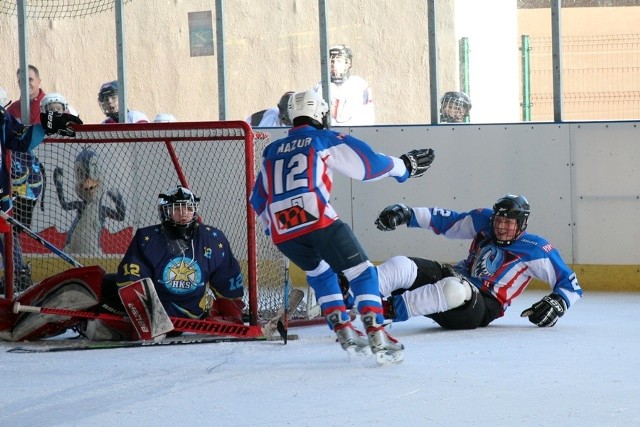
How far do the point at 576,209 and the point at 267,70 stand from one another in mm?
2468

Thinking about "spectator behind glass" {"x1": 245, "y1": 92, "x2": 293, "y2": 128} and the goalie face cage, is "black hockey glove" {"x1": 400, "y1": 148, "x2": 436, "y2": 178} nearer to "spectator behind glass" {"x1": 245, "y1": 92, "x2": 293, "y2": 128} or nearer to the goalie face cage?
the goalie face cage

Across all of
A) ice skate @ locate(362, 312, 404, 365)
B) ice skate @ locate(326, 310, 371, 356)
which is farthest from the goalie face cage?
ice skate @ locate(362, 312, 404, 365)

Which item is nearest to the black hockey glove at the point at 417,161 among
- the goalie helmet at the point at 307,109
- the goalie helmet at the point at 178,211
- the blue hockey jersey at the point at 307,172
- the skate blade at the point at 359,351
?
the blue hockey jersey at the point at 307,172

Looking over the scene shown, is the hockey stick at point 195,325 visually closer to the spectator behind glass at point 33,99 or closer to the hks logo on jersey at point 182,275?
the hks logo on jersey at point 182,275

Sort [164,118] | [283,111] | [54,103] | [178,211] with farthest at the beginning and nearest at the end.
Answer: [164,118] → [283,111] → [54,103] → [178,211]

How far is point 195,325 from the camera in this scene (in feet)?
18.6

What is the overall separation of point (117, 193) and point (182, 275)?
1817mm

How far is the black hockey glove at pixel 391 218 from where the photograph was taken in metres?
5.89

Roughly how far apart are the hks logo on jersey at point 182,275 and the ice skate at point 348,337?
0.95 metres

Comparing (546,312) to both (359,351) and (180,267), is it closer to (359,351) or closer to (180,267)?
(359,351)

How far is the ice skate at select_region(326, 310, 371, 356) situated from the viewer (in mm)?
5000

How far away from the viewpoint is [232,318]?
5.91 metres

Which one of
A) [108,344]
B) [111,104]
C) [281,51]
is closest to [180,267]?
[108,344]

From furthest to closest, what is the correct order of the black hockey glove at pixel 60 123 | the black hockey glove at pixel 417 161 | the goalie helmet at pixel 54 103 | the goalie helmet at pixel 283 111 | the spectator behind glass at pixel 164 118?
the spectator behind glass at pixel 164 118 → the goalie helmet at pixel 283 111 → the goalie helmet at pixel 54 103 → the black hockey glove at pixel 60 123 → the black hockey glove at pixel 417 161
